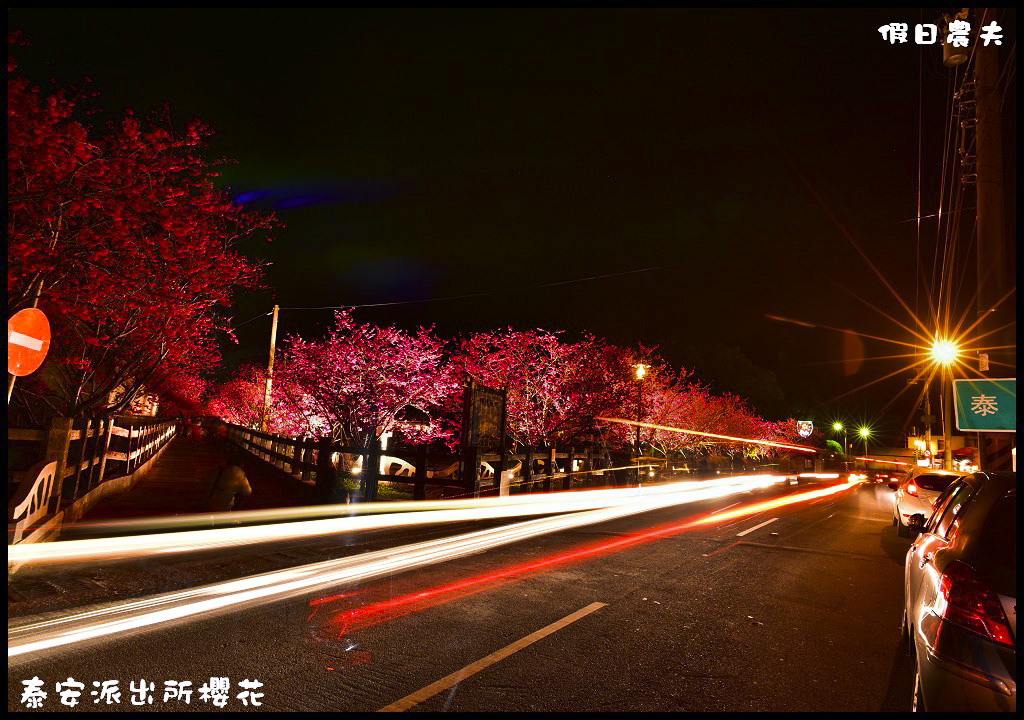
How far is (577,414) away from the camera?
31703mm

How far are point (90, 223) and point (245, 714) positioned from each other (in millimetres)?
13188

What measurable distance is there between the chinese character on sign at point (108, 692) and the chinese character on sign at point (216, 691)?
20.3 inches

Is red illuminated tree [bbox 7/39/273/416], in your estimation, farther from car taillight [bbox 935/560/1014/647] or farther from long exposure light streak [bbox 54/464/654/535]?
car taillight [bbox 935/560/1014/647]

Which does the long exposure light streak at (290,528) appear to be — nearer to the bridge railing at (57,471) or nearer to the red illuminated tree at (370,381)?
the bridge railing at (57,471)

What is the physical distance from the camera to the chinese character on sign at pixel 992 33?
998cm

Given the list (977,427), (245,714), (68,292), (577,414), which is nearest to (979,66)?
(977,427)

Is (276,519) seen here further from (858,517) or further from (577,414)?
(577,414)

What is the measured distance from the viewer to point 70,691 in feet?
12.7

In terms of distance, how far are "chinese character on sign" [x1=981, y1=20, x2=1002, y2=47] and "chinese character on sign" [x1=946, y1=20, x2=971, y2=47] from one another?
1.07 metres

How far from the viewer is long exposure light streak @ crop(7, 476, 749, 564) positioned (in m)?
7.41

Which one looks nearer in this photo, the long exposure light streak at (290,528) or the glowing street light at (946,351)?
the long exposure light streak at (290,528)

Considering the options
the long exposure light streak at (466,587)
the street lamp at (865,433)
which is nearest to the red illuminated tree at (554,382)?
the long exposure light streak at (466,587)

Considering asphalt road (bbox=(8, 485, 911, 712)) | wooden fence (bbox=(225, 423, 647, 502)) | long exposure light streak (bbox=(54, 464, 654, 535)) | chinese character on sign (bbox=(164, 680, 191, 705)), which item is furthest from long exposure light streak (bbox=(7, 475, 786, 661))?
wooden fence (bbox=(225, 423, 647, 502))

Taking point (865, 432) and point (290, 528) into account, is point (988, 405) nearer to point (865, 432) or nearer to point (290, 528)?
point (290, 528)
